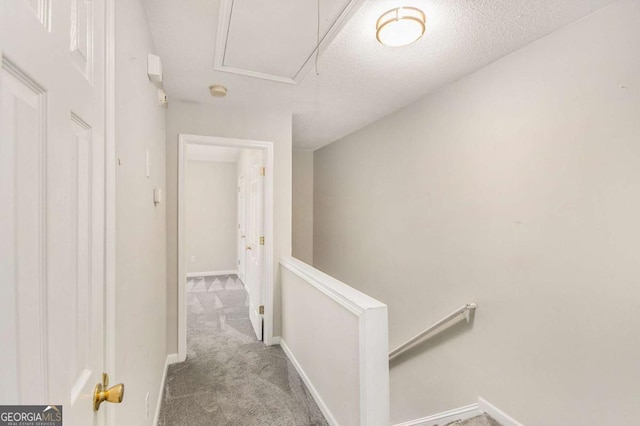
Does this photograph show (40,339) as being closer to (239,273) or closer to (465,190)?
(465,190)

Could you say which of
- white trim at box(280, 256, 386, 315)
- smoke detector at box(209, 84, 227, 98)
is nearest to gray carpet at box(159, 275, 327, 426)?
white trim at box(280, 256, 386, 315)

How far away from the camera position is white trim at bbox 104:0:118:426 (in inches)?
31.3

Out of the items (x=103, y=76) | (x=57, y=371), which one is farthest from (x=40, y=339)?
(x=103, y=76)

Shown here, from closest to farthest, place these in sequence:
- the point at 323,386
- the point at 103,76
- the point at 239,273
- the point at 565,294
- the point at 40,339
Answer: the point at 40,339
the point at 103,76
the point at 565,294
the point at 323,386
the point at 239,273

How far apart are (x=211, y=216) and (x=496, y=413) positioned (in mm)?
5238

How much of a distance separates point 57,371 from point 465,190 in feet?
7.70

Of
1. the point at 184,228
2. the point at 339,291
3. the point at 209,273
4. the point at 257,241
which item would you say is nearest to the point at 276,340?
the point at 257,241

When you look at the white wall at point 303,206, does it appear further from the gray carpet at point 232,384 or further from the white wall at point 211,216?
the gray carpet at point 232,384

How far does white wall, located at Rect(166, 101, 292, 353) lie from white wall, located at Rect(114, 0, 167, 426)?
0.90 meters

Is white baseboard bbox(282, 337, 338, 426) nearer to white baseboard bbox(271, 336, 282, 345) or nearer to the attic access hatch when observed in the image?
white baseboard bbox(271, 336, 282, 345)

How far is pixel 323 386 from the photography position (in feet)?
6.29

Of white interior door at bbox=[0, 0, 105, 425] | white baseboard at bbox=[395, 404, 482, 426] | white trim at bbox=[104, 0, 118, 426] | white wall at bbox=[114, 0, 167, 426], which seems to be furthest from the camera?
white baseboard at bbox=[395, 404, 482, 426]

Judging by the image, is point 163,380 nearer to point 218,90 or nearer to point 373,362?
point 373,362

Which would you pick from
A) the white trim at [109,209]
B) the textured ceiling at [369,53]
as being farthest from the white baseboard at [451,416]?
the textured ceiling at [369,53]
